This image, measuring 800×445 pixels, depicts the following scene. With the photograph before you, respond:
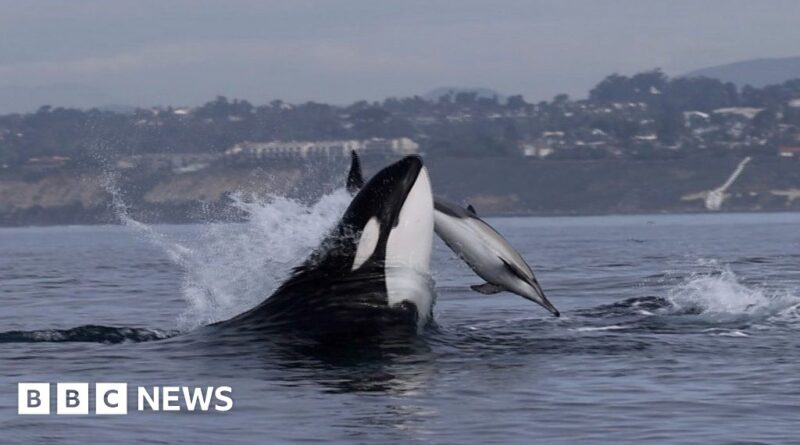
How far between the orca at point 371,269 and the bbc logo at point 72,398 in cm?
353

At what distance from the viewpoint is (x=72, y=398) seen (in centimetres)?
1814

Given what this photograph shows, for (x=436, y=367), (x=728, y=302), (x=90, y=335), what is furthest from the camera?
(x=728, y=302)

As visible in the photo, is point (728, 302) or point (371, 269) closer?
point (371, 269)

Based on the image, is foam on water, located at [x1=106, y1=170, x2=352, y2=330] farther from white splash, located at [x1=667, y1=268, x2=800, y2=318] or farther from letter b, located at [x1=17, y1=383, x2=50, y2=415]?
white splash, located at [x1=667, y1=268, x2=800, y2=318]

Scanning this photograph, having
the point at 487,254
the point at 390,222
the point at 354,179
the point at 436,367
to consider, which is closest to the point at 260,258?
the point at 354,179

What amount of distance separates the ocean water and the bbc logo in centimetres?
17

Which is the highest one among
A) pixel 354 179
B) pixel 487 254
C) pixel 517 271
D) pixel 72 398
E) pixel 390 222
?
pixel 354 179

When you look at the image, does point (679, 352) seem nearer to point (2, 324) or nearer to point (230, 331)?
point (230, 331)

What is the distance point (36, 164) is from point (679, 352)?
181 m

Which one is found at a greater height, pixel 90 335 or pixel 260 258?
pixel 260 258

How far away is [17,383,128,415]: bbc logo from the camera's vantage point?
57.3ft

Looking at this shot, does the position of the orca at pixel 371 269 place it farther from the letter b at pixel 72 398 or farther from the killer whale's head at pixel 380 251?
the letter b at pixel 72 398

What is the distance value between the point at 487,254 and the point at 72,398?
5716mm

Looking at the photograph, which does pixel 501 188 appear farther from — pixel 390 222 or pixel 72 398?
pixel 72 398
